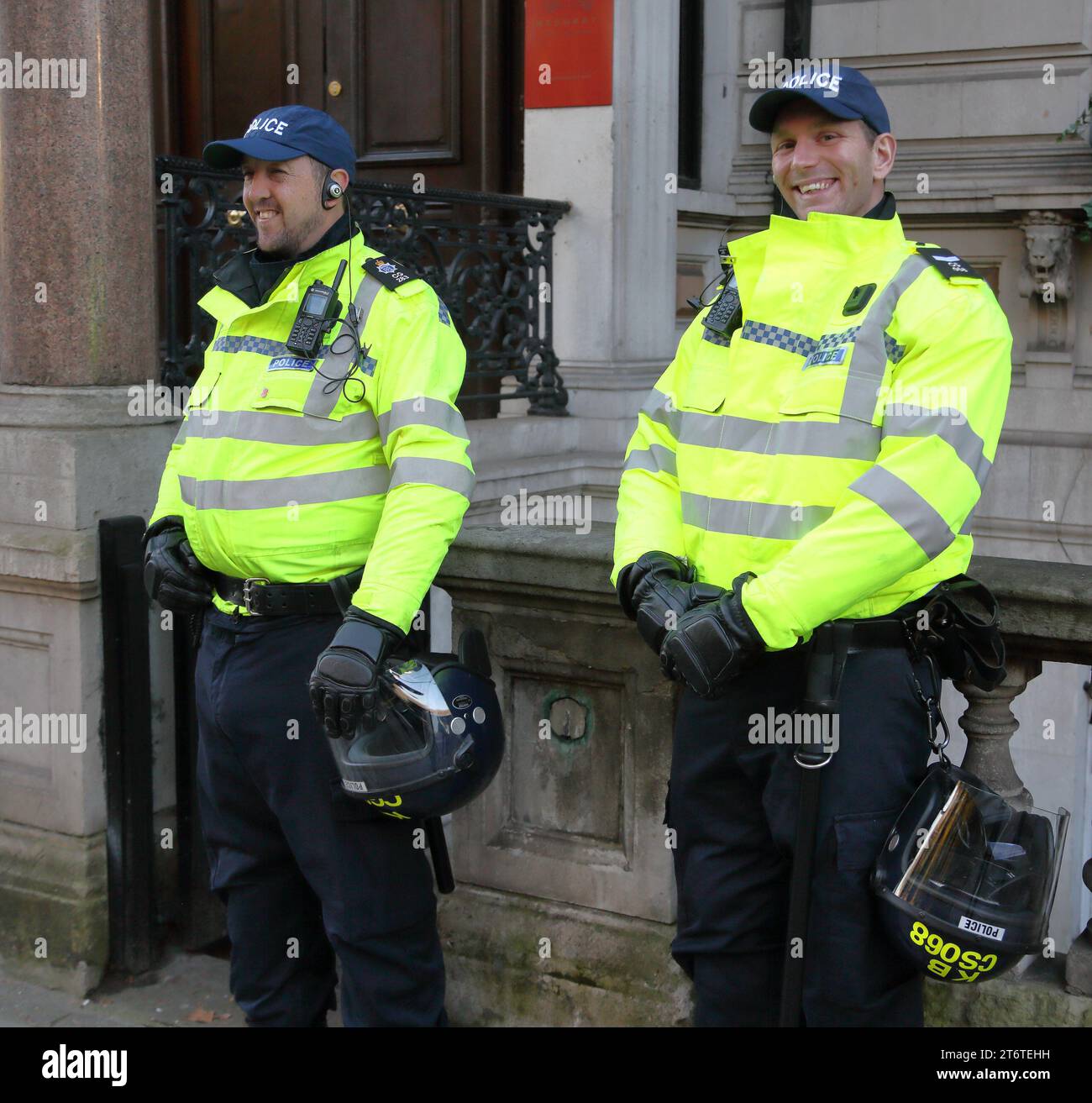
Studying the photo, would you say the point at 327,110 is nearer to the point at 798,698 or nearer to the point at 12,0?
the point at 12,0

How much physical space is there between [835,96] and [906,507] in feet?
2.53

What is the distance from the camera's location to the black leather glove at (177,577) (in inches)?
130

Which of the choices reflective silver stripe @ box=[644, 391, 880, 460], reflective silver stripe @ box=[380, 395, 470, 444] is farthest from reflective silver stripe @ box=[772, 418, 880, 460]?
reflective silver stripe @ box=[380, 395, 470, 444]

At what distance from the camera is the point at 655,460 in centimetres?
294

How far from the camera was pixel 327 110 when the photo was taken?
301 inches

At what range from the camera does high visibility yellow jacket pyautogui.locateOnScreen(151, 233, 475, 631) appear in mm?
3018

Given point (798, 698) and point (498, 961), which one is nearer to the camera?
point (798, 698)

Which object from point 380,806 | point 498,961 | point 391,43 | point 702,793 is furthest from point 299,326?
point 391,43

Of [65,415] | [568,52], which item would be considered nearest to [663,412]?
[65,415]

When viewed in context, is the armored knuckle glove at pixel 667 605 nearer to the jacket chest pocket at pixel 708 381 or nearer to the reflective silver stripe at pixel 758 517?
the reflective silver stripe at pixel 758 517

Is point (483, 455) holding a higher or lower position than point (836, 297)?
lower

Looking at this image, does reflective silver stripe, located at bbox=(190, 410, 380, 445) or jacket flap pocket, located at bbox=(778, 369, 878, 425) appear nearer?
jacket flap pocket, located at bbox=(778, 369, 878, 425)

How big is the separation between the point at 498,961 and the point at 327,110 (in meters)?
5.19

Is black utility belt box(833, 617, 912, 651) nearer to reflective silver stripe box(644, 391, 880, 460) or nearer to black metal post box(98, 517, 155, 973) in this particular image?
reflective silver stripe box(644, 391, 880, 460)
